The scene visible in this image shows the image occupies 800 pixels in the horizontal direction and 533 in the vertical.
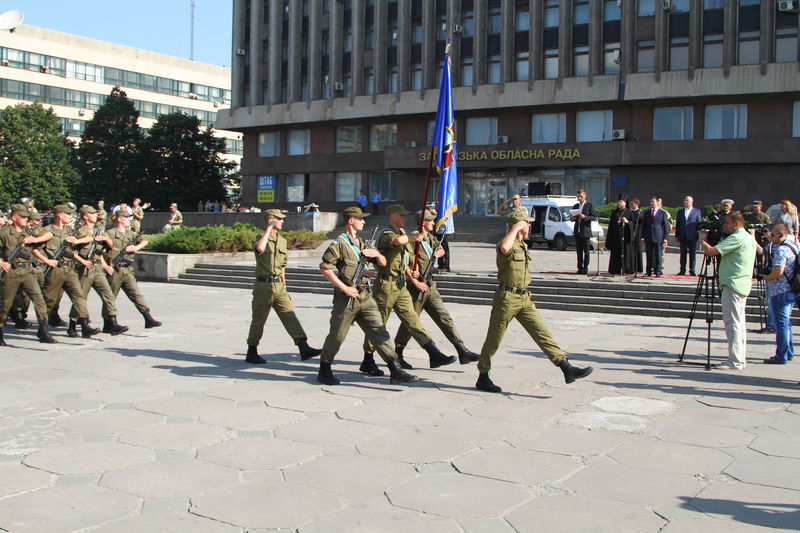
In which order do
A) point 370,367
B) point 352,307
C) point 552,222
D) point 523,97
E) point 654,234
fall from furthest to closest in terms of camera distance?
point 523,97
point 552,222
point 654,234
point 370,367
point 352,307

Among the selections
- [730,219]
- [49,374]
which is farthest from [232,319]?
[730,219]

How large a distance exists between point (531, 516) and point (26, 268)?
330 inches

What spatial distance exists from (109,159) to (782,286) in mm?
50641

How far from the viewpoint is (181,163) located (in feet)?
182

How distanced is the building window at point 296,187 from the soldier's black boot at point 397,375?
A: 45.0 m

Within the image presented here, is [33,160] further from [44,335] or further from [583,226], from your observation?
[44,335]

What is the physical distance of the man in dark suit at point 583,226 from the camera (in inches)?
696

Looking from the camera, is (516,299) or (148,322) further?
(148,322)

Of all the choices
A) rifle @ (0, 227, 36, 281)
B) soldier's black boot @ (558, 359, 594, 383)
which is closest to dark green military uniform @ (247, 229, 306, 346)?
soldier's black boot @ (558, 359, 594, 383)

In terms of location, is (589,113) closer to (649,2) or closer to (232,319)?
(649,2)

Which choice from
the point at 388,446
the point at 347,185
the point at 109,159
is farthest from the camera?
the point at 109,159

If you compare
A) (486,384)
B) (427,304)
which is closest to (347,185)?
(427,304)

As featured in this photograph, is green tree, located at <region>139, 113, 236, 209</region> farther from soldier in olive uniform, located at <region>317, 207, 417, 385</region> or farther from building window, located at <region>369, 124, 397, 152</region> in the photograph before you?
soldier in olive uniform, located at <region>317, 207, 417, 385</region>

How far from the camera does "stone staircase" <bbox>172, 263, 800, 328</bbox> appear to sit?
1468 cm
